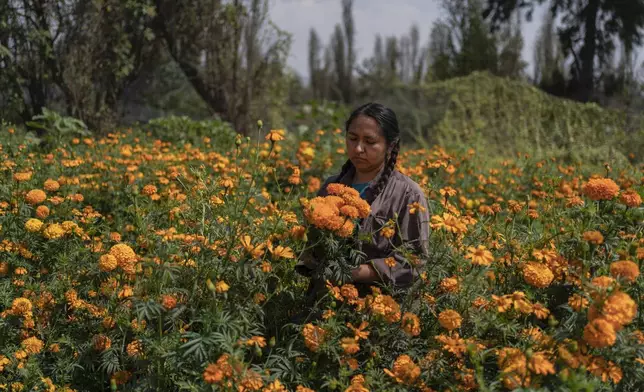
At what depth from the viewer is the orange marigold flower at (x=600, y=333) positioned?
4.64 ft

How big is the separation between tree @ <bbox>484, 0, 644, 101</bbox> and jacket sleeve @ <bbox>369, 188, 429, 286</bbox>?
12.4 m

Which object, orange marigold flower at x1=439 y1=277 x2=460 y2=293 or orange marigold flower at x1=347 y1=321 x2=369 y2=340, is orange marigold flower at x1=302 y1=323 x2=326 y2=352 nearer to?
orange marigold flower at x1=347 y1=321 x2=369 y2=340

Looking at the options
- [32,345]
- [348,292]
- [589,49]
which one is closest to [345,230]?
Result: [348,292]

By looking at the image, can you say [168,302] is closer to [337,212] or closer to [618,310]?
[337,212]

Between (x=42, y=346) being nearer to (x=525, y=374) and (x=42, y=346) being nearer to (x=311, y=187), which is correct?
(x=525, y=374)

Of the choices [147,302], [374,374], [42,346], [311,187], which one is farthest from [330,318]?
[311,187]

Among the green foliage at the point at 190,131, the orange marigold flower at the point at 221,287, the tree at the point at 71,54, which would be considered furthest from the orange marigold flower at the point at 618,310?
the tree at the point at 71,54

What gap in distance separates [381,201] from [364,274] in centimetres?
36

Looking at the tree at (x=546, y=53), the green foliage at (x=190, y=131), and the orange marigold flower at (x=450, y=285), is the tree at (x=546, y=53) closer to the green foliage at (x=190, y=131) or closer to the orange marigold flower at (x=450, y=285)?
the green foliage at (x=190, y=131)

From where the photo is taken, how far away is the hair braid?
7.52 feet

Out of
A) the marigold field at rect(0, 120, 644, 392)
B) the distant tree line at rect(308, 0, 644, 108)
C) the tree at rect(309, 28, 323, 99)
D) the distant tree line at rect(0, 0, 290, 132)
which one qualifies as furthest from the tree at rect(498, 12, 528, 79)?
→ the tree at rect(309, 28, 323, 99)

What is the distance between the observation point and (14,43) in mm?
6531

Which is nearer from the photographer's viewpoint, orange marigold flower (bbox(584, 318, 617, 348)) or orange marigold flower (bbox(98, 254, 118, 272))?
orange marigold flower (bbox(584, 318, 617, 348))

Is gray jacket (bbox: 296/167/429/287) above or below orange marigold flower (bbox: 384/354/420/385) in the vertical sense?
above
